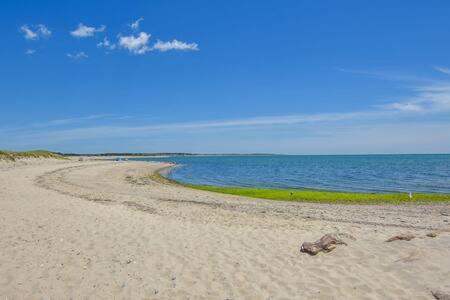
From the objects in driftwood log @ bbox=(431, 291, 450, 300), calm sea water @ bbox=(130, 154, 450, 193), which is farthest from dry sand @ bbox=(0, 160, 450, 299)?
calm sea water @ bbox=(130, 154, 450, 193)

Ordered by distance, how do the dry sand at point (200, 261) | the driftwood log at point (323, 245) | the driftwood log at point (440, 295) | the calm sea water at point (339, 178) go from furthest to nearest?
the calm sea water at point (339, 178) < the driftwood log at point (323, 245) < the dry sand at point (200, 261) < the driftwood log at point (440, 295)

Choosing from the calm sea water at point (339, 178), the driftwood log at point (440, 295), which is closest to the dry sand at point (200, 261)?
the driftwood log at point (440, 295)

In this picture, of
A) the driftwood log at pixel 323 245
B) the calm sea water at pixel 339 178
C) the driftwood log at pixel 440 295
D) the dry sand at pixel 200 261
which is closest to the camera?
the driftwood log at pixel 440 295

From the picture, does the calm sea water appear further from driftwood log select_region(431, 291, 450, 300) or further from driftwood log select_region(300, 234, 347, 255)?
driftwood log select_region(431, 291, 450, 300)

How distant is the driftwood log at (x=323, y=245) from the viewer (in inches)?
390

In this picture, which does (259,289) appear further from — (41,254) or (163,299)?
(41,254)

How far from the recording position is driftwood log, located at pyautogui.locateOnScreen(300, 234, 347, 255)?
32.5 ft

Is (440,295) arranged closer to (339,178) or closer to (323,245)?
(323,245)

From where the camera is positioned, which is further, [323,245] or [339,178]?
[339,178]

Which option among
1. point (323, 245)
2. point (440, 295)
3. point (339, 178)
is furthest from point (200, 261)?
point (339, 178)

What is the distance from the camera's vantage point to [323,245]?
10000mm

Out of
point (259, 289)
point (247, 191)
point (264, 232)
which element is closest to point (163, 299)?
point (259, 289)

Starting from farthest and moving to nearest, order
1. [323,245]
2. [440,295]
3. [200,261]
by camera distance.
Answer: [323,245] → [200,261] → [440,295]

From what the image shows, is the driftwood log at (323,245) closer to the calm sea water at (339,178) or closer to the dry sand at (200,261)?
the dry sand at (200,261)
